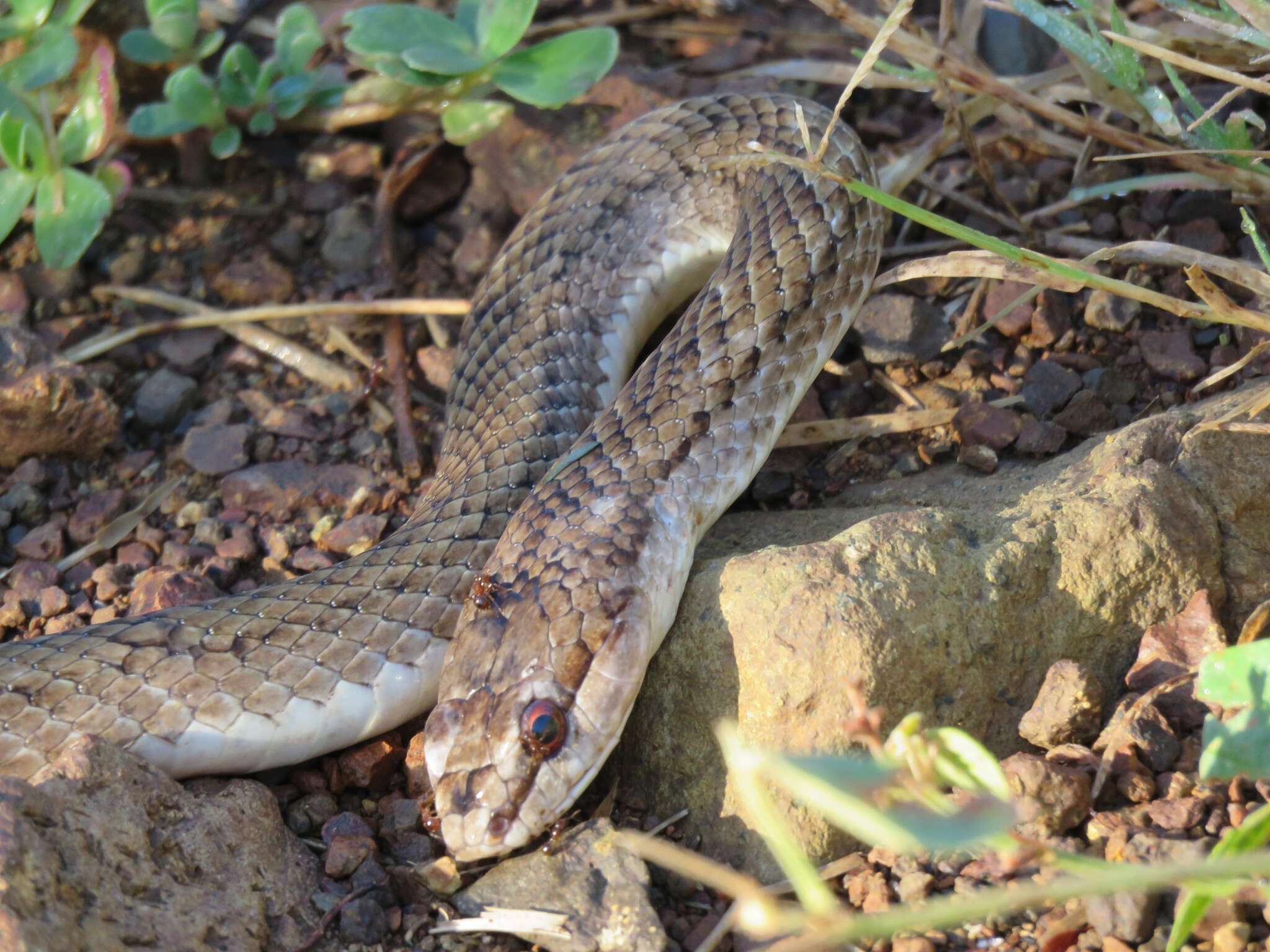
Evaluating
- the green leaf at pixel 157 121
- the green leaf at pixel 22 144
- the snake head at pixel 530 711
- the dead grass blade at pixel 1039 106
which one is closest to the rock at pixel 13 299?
the green leaf at pixel 22 144

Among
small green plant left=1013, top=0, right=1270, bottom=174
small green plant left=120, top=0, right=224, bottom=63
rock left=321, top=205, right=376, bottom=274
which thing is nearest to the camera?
small green plant left=1013, top=0, right=1270, bottom=174

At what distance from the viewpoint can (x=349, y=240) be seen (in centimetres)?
526

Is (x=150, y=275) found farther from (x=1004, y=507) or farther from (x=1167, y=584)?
(x=1167, y=584)

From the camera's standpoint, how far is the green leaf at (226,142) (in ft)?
16.4

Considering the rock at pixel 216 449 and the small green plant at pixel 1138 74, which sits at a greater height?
the small green plant at pixel 1138 74

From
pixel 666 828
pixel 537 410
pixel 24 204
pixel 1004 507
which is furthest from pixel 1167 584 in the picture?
pixel 24 204

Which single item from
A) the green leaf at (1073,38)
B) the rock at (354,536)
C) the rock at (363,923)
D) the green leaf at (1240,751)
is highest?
the green leaf at (1073,38)

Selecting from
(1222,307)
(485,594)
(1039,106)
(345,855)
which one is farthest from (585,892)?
(1039,106)

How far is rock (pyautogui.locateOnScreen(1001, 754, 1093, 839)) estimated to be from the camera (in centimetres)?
271

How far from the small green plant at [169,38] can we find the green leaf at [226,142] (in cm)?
34

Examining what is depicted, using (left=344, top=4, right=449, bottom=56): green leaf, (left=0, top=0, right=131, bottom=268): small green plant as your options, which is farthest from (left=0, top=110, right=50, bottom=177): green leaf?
(left=344, top=4, right=449, bottom=56): green leaf

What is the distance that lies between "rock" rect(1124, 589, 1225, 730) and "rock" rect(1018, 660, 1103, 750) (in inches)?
5.0

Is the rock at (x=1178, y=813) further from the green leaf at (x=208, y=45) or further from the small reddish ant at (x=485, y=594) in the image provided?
the green leaf at (x=208, y=45)

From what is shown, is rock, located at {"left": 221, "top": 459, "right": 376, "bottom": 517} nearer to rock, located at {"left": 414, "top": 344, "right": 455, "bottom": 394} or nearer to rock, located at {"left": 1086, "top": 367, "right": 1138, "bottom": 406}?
rock, located at {"left": 414, "top": 344, "right": 455, "bottom": 394}
